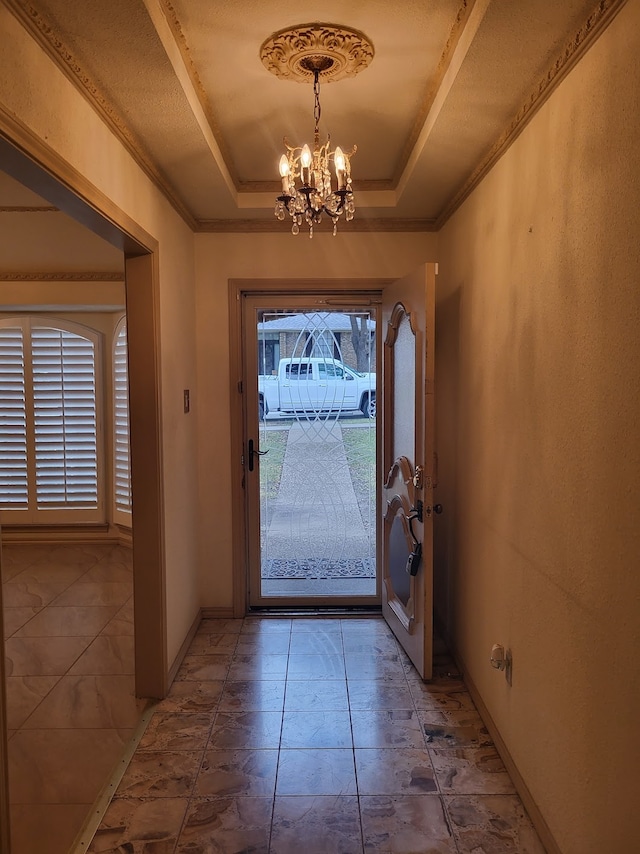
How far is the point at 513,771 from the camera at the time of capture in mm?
2094

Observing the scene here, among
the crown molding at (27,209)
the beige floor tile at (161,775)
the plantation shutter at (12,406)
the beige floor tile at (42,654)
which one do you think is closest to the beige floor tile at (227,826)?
the beige floor tile at (161,775)

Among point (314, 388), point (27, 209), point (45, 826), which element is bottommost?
point (45, 826)

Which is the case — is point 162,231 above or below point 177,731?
above

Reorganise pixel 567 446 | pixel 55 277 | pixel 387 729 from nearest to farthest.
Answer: pixel 567 446 < pixel 387 729 < pixel 55 277

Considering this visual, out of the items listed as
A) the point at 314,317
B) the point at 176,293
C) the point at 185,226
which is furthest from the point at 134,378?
the point at 314,317

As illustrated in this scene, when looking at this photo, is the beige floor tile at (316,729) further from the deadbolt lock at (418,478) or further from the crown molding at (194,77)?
the crown molding at (194,77)

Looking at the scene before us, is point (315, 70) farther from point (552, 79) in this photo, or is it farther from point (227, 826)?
point (227, 826)

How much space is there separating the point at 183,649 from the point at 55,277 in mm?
3137

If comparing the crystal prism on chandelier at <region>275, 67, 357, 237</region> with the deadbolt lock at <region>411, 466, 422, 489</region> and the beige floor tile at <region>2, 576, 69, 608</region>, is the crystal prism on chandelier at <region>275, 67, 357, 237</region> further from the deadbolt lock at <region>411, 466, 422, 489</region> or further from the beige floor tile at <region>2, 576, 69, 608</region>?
the beige floor tile at <region>2, 576, 69, 608</region>

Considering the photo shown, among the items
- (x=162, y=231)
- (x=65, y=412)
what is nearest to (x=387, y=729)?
(x=162, y=231)

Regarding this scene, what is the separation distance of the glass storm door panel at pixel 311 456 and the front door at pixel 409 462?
0.57 feet

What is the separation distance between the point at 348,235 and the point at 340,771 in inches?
109

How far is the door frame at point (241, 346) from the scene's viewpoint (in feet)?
11.4

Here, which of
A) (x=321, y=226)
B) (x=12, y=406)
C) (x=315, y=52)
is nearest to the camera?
(x=315, y=52)
